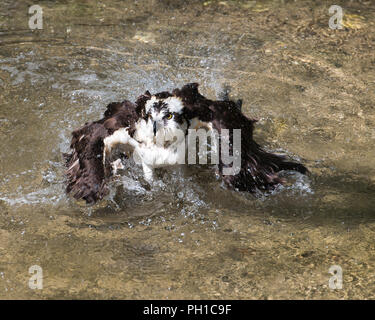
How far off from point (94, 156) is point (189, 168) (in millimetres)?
824

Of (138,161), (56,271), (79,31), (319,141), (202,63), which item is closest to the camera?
(56,271)

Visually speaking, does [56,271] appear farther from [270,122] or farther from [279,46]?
[279,46]

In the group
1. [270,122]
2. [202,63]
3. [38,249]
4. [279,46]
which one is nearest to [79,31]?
[202,63]

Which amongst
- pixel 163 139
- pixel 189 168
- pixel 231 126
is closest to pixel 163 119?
pixel 163 139

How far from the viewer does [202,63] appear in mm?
5676

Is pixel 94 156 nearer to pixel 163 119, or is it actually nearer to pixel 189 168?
pixel 163 119

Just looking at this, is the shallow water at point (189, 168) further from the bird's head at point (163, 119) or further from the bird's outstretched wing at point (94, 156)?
the bird's head at point (163, 119)

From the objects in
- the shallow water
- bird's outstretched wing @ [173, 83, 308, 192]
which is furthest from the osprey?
the shallow water

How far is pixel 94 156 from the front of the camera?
3639mm

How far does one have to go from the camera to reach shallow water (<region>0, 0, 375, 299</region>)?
10.6ft

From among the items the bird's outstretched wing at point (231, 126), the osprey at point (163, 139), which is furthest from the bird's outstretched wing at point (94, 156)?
the bird's outstretched wing at point (231, 126)

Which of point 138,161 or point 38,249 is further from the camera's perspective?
point 138,161

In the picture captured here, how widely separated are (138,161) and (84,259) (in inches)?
36.0

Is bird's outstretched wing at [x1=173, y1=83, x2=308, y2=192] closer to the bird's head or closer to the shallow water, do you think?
the bird's head
